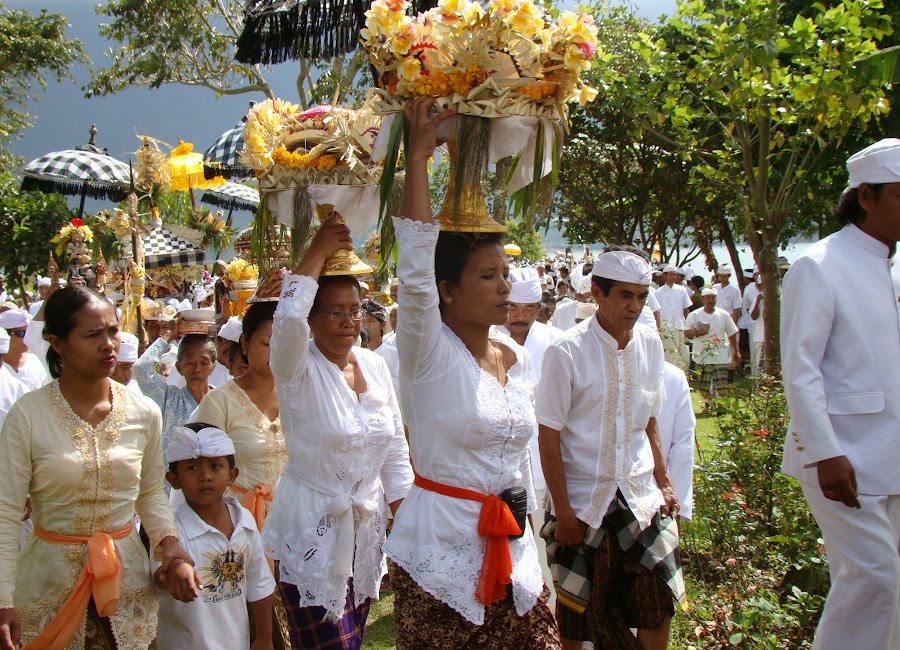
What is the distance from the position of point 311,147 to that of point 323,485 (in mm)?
1442

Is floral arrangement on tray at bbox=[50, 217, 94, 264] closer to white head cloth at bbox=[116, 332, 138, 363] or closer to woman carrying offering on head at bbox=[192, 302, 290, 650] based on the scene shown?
white head cloth at bbox=[116, 332, 138, 363]

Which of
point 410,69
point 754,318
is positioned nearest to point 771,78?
point 410,69

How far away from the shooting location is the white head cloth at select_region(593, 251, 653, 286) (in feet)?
14.4

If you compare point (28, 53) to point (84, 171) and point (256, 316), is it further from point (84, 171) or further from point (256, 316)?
point (256, 316)

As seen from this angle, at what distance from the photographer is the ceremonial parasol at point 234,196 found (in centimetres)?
1355

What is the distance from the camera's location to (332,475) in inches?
149

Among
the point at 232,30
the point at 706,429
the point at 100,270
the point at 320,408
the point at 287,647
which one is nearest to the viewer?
the point at 320,408

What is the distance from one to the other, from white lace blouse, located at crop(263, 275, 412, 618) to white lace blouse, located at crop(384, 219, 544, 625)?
684mm

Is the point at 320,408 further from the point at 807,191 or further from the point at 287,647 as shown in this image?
the point at 807,191

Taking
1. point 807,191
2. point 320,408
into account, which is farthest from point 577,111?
point 320,408

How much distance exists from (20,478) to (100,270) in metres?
5.83

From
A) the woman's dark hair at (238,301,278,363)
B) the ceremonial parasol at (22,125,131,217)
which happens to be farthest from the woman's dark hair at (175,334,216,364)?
the ceremonial parasol at (22,125,131,217)

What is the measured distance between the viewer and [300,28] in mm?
4398

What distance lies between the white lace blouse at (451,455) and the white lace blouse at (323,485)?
2.24 feet
